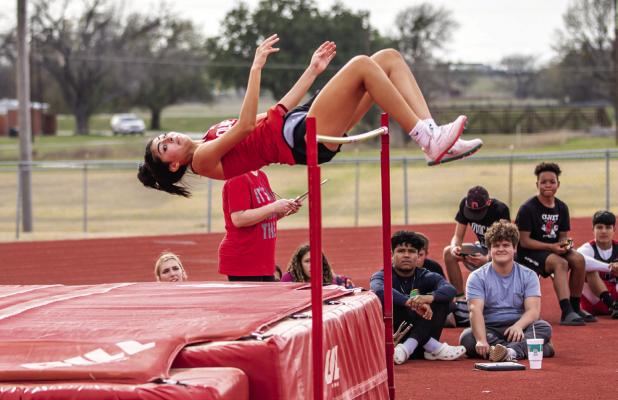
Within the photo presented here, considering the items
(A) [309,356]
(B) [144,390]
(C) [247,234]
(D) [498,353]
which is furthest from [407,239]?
(B) [144,390]

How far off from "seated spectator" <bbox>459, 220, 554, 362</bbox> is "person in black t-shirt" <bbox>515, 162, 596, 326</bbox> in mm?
1304

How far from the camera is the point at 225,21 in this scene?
50.1m

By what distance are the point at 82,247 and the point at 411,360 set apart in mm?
9564

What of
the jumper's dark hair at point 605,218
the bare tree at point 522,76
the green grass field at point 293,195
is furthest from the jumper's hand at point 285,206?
the bare tree at point 522,76

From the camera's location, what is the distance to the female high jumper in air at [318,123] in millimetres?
5023

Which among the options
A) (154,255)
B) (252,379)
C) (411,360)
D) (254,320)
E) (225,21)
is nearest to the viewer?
(252,379)

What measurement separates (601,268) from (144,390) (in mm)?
6323

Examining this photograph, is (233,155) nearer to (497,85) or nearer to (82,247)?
(82,247)

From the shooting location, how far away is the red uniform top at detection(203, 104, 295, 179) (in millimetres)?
5309

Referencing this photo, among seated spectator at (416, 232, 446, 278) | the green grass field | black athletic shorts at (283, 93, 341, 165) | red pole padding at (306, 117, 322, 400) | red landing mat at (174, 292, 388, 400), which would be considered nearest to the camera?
red landing mat at (174, 292, 388, 400)

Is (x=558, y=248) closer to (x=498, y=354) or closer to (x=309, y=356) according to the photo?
(x=498, y=354)

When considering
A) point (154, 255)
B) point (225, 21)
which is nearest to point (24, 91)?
point (154, 255)

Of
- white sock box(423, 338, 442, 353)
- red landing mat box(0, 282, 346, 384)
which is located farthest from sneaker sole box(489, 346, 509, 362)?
red landing mat box(0, 282, 346, 384)

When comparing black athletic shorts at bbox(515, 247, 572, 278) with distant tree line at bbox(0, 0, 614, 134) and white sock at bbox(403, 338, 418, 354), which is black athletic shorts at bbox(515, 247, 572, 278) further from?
distant tree line at bbox(0, 0, 614, 134)
